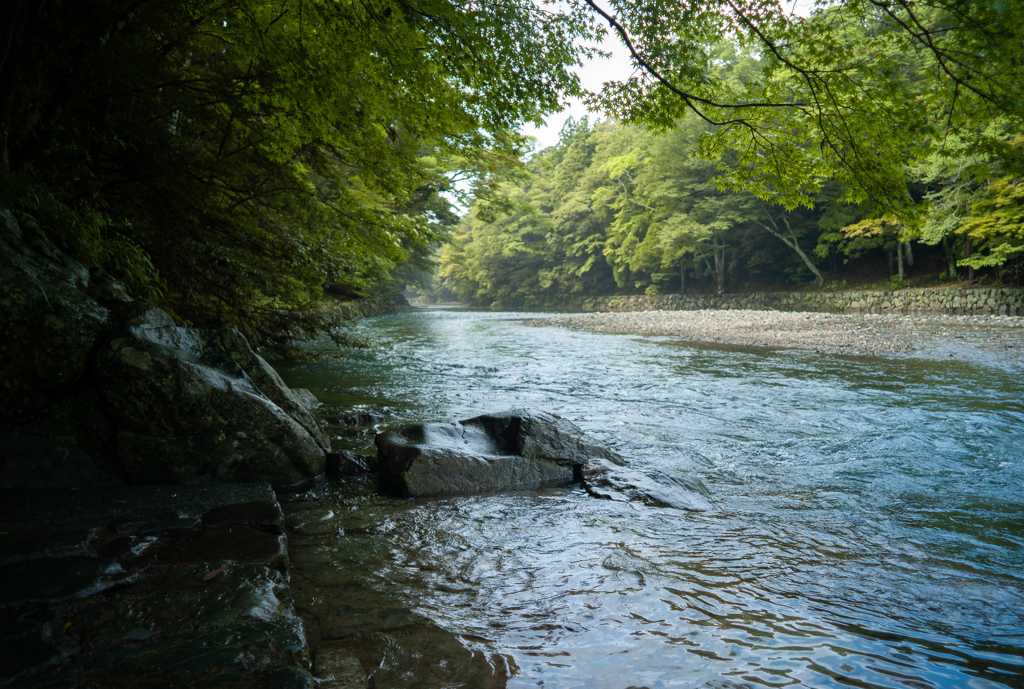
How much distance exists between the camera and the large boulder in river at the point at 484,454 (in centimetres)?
418

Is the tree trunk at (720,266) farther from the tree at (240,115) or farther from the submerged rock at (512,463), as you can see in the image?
the submerged rock at (512,463)

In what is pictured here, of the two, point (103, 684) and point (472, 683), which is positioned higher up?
point (103, 684)

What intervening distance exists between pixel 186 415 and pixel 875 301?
27497mm

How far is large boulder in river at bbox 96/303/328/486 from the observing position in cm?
357

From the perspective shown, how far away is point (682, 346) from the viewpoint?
47.9ft

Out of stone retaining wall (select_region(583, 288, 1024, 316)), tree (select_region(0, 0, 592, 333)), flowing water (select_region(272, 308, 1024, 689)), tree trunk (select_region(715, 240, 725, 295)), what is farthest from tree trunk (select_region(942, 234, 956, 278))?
tree (select_region(0, 0, 592, 333))

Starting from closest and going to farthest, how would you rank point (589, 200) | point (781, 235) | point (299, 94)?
point (299, 94)
point (781, 235)
point (589, 200)

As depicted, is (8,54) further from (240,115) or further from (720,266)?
(720,266)

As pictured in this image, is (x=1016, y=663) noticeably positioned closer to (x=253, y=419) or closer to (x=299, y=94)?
(x=253, y=419)

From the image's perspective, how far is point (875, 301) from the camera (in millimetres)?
23469

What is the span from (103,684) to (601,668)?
1.80 meters

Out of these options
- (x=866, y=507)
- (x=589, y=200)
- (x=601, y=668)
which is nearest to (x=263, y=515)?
(x=601, y=668)

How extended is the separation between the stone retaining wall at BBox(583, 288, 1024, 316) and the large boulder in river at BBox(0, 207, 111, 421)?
24782 mm

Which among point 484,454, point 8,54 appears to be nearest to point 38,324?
point 8,54
